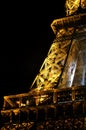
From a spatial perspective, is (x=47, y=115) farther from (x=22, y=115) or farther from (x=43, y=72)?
(x=43, y=72)

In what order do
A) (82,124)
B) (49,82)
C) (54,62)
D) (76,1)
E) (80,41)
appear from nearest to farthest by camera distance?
(82,124) → (49,82) → (54,62) → (80,41) → (76,1)

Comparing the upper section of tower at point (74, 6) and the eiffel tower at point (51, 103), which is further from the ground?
the upper section of tower at point (74, 6)

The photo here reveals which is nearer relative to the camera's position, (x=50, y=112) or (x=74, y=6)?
(x=50, y=112)

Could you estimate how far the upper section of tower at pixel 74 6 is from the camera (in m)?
21.7

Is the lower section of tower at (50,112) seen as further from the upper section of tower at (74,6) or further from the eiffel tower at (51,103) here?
the upper section of tower at (74,6)

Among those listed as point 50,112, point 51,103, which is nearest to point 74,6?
point 51,103

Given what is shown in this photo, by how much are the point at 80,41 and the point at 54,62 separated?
8.49ft

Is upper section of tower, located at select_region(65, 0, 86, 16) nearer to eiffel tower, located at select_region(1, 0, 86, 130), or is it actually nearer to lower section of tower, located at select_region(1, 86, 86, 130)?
eiffel tower, located at select_region(1, 0, 86, 130)

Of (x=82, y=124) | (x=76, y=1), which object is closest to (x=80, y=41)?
(x=76, y=1)

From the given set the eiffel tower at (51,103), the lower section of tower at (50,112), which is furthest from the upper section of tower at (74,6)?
the lower section of tower at (50,112)

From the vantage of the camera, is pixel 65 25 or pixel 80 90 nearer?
pixel 80 90

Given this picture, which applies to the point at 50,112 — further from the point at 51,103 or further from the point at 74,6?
the point at 74,6

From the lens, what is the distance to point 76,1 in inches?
874

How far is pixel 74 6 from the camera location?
21984 mm
